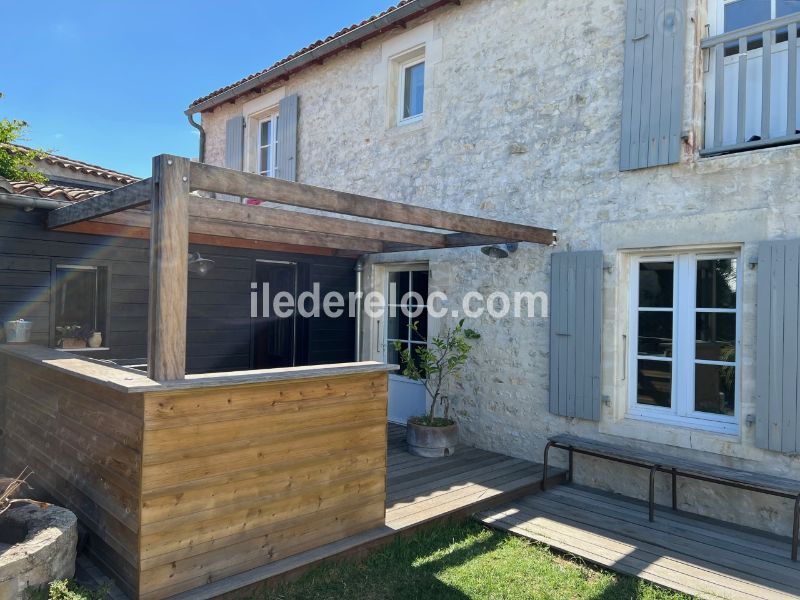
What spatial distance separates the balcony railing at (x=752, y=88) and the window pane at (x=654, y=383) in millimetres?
1809

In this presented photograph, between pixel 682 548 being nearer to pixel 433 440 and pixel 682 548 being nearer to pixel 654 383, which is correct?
pixel 654 383

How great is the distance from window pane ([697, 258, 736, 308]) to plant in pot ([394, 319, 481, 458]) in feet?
6.93

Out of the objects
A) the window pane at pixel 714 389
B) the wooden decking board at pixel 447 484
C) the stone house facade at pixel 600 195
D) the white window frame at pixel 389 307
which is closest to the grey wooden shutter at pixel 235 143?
the stone house facade at pixel 600 195

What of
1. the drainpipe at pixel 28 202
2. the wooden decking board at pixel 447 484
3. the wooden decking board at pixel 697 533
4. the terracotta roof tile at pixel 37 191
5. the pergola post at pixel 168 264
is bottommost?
the wooden decking board at pixel 697 533

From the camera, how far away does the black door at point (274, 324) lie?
697 cm

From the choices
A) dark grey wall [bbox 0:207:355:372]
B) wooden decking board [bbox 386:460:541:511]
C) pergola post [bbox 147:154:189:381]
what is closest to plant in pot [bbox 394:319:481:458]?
wooden decking board [bbox 386:460:541:511]

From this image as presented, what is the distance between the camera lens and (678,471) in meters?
4.07

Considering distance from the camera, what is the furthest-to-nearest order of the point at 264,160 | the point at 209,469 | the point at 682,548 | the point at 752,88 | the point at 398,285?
the point at 264,160, the point at 398,285, the point at 752,88, the point at 682,548, the point at 209,469

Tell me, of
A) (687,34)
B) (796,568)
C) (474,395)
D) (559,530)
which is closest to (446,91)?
(687,34)

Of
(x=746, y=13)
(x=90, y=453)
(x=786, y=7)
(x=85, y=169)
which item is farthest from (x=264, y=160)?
(x=786, y=7)

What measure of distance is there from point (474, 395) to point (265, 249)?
3.04 meters

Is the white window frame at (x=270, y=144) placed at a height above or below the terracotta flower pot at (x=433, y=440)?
above

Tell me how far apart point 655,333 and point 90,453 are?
14.2ft

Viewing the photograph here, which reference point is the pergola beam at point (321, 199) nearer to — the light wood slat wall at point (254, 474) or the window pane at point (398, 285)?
the light wood slat wall at point (254, 474)
